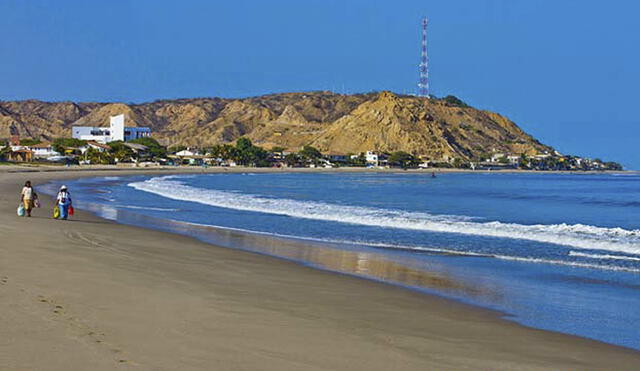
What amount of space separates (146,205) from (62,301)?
25.1m

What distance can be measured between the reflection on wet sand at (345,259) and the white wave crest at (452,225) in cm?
580

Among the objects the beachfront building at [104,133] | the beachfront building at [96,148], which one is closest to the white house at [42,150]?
the beachfront building at [96,148]

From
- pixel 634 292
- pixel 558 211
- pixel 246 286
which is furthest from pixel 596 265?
pixel 558 211

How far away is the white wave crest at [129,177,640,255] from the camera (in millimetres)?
20000

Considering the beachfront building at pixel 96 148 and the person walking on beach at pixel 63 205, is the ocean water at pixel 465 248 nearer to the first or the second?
the person walking on beach at pixel 63 205

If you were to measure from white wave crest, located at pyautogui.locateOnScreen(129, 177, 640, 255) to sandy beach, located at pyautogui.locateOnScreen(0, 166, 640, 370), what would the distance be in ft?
31.7

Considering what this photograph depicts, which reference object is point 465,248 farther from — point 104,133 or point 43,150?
point 104,133

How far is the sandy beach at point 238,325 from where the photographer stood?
638cm

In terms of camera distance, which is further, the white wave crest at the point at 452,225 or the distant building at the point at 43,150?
the distant building at the point at 43,150

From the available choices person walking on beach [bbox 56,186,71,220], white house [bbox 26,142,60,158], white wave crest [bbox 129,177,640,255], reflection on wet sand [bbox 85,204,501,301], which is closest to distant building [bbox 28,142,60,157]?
white house [bbox 26,142,60,158]

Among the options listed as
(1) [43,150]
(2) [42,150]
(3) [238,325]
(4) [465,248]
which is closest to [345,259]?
(4) [465,248]

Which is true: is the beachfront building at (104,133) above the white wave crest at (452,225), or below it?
above

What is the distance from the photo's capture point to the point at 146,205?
33000 millimetres

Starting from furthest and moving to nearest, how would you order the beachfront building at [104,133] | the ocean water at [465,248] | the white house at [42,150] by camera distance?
1. the beachfront building at [104,133]
2. the white house at [42,150]
3. the ocean water at [465,248]
